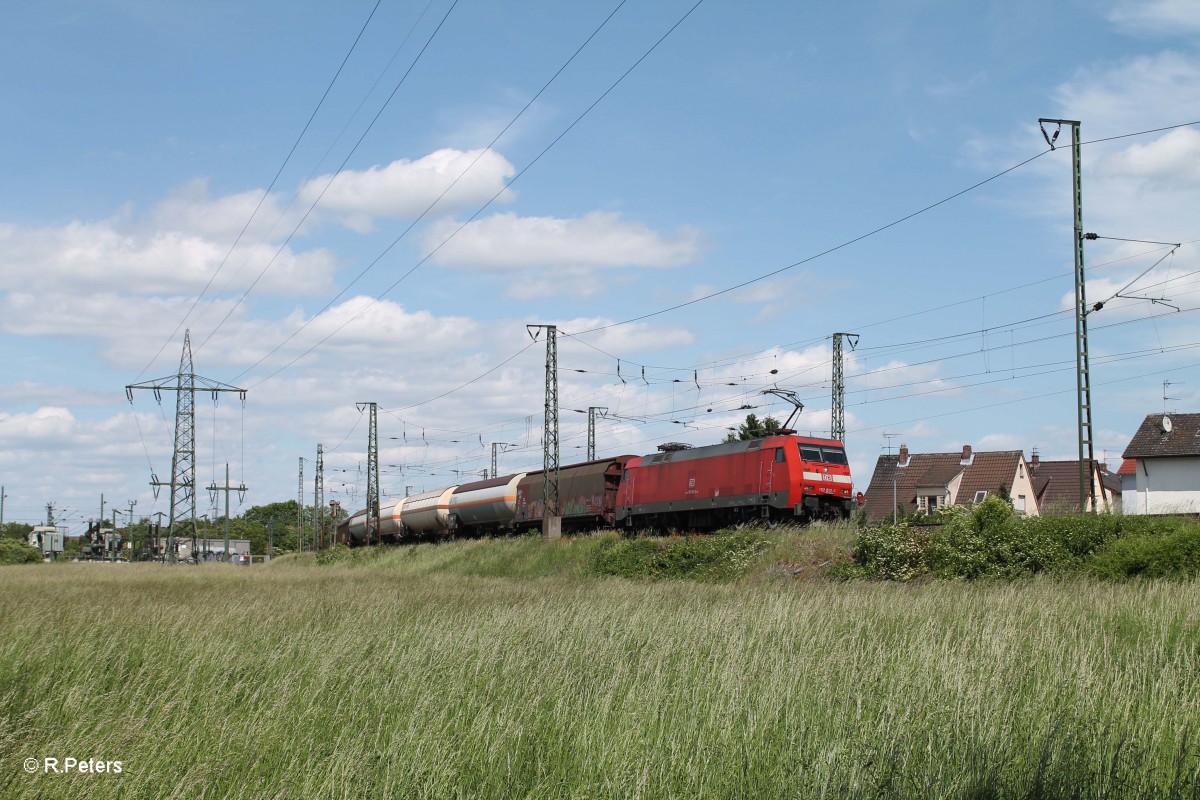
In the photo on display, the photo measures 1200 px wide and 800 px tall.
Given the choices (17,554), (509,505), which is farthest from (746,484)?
(17,554)

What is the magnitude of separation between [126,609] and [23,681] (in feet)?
21.3

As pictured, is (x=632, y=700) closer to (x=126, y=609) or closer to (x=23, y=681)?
(x=23, y=681)

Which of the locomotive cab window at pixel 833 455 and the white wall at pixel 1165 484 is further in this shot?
the white wall at pixel 1165 484

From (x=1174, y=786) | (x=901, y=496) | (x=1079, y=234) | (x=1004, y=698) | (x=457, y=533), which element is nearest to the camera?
(x=1174, y=786)

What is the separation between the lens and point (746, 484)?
34.1m

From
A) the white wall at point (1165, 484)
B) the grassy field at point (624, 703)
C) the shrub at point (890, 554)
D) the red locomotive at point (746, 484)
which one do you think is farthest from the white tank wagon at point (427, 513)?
the grassy field at point (624, 703)

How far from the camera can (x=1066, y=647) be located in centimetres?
1038

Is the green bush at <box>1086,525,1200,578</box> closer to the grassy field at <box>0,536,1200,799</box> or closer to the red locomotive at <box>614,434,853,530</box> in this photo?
the grassy field at <box>0,536,1200,799</box>

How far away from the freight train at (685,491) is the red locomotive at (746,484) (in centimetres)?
3

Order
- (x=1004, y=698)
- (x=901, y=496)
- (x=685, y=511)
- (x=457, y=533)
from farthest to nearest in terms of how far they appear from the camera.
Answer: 1. (x=901, y=496)
2. (x=457, y=533)
3. (x=685, y=511)
4. (x=1004, y=698)

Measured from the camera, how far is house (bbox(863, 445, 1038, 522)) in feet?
245

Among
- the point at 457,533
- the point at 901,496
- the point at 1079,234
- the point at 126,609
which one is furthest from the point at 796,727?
the point at 901,496

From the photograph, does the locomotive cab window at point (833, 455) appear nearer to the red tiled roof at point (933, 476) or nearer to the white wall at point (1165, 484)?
the white wall at point (1165, 484)

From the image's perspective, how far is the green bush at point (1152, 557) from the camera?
63.3ft
